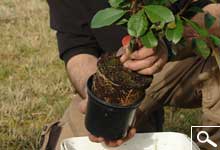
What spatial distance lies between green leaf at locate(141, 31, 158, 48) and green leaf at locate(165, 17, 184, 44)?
39 mm

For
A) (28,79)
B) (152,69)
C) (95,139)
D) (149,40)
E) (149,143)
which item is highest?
(149,40)

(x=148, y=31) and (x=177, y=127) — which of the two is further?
(x=177, y=127)

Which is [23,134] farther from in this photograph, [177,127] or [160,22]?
[160,22]

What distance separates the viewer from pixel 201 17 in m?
2.32

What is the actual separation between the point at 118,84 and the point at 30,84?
1.92m

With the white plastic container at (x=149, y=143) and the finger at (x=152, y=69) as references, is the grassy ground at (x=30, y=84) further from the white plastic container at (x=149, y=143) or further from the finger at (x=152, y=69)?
the finger at (x=152, y=69)

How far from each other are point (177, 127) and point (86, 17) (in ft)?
3.16

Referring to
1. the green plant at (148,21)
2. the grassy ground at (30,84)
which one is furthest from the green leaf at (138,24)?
the grassy ground at (30,84)

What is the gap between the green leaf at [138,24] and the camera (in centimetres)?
157

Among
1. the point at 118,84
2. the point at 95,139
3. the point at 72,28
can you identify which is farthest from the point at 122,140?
the point at 72,28

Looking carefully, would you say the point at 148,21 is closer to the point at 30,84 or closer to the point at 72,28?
the point at 72,28

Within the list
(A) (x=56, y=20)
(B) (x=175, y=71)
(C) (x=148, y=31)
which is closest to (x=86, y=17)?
(A) (x=56, y=20)

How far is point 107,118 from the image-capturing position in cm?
189

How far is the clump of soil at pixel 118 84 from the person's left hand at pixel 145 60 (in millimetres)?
24
